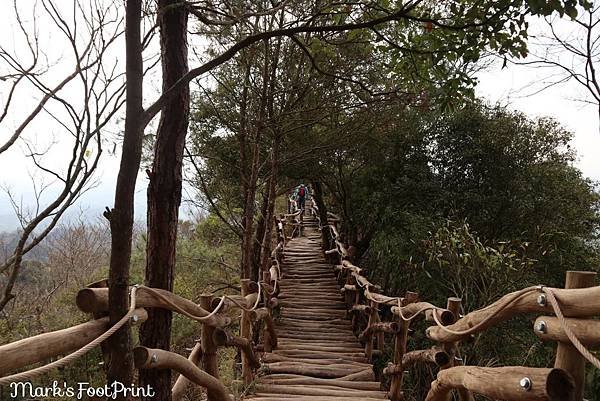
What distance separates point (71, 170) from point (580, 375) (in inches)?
187

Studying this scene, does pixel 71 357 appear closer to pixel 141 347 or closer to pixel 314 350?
pixel 141 347

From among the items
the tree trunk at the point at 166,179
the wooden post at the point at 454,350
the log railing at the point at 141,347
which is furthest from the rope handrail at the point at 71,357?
the wooden post at the point at 454,350

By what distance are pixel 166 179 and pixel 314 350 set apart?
3.88 meters

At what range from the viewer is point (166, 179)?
2191 millimetres

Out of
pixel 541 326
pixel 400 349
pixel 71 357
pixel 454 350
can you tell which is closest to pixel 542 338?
pixel 541 326

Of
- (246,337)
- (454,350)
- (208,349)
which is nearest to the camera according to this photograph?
(454,350)

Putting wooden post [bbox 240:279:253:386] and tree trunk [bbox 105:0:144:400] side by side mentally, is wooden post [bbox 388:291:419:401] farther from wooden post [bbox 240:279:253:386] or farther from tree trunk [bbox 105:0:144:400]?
tree trunk [bbox 105:0:144:400]

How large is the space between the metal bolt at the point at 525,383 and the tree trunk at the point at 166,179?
162 cm

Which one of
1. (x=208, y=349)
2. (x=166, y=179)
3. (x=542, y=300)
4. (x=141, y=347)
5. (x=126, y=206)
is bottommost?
(x=208, y=349)

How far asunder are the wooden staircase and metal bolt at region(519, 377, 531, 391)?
2260 mm

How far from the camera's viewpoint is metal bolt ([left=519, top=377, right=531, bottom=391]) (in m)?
1.43

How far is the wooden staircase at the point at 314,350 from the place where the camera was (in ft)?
12.8

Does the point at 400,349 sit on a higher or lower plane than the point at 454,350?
lower

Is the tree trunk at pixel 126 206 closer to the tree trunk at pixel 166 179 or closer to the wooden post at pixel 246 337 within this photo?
the tree trunk at pixel 166 179
